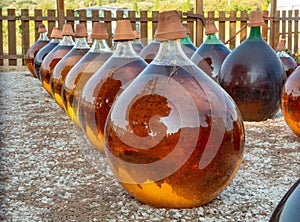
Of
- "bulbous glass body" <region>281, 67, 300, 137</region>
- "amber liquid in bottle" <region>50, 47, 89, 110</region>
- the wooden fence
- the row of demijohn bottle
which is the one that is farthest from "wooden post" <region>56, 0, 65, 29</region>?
the row of demijohn bottle

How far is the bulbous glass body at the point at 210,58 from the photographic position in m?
3.89

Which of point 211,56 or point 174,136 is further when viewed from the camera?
point 211,56

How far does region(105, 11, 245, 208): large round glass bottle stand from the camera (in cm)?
168

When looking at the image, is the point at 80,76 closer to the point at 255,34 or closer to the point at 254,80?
the point at 254,80

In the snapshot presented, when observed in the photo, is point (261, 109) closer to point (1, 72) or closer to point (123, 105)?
point (123, 105)

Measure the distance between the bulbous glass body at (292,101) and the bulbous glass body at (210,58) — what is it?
3.25 feet

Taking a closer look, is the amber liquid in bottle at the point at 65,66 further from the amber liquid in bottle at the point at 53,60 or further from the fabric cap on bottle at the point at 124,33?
the fabric cap on bottle at the point at 124,33

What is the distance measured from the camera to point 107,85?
233 cm

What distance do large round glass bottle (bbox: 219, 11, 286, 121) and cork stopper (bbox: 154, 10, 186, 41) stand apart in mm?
1681

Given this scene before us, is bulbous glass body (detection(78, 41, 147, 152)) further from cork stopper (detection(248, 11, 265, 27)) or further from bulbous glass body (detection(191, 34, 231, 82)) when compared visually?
bulbous glass body (detection(191, 34, 231, 82))

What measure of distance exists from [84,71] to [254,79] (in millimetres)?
1175

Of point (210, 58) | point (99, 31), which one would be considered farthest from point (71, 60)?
point (210, 58)

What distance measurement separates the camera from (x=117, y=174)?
6.04ft

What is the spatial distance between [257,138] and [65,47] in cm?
192
